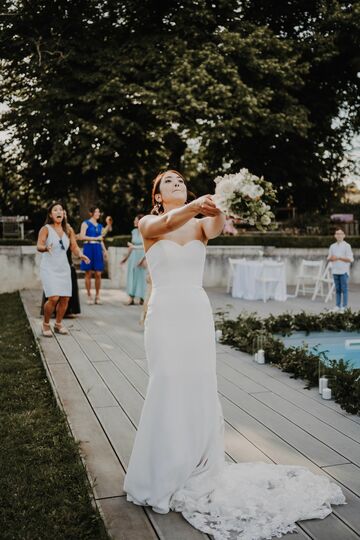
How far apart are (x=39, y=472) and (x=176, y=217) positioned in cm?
204

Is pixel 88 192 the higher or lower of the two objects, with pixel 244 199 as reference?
higher

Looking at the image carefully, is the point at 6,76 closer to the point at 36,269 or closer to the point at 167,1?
the point at 167,1

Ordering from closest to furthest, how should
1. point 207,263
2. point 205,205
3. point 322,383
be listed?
point 205,205 → point 322,383 → point 207,263

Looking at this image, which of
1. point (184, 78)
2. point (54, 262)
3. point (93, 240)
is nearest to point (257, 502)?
point (54, 262)

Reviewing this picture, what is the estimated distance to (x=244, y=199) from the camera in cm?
309

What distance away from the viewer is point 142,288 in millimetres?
11859

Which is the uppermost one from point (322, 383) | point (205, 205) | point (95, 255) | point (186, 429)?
point (205, 205)

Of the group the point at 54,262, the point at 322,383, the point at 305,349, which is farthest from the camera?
the point at 54,262

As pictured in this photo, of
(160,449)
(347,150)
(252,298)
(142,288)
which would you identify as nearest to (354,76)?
(347,150)

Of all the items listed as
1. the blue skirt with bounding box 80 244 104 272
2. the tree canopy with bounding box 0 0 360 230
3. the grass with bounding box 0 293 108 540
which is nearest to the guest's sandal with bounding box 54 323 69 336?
the grass with bounding box 0 293 108 540

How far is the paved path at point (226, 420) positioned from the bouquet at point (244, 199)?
178 centimetres

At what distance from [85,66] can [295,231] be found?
10.3 meters

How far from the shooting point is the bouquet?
3055 millimetres

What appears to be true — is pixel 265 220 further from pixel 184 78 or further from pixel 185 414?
pixel 184 78
